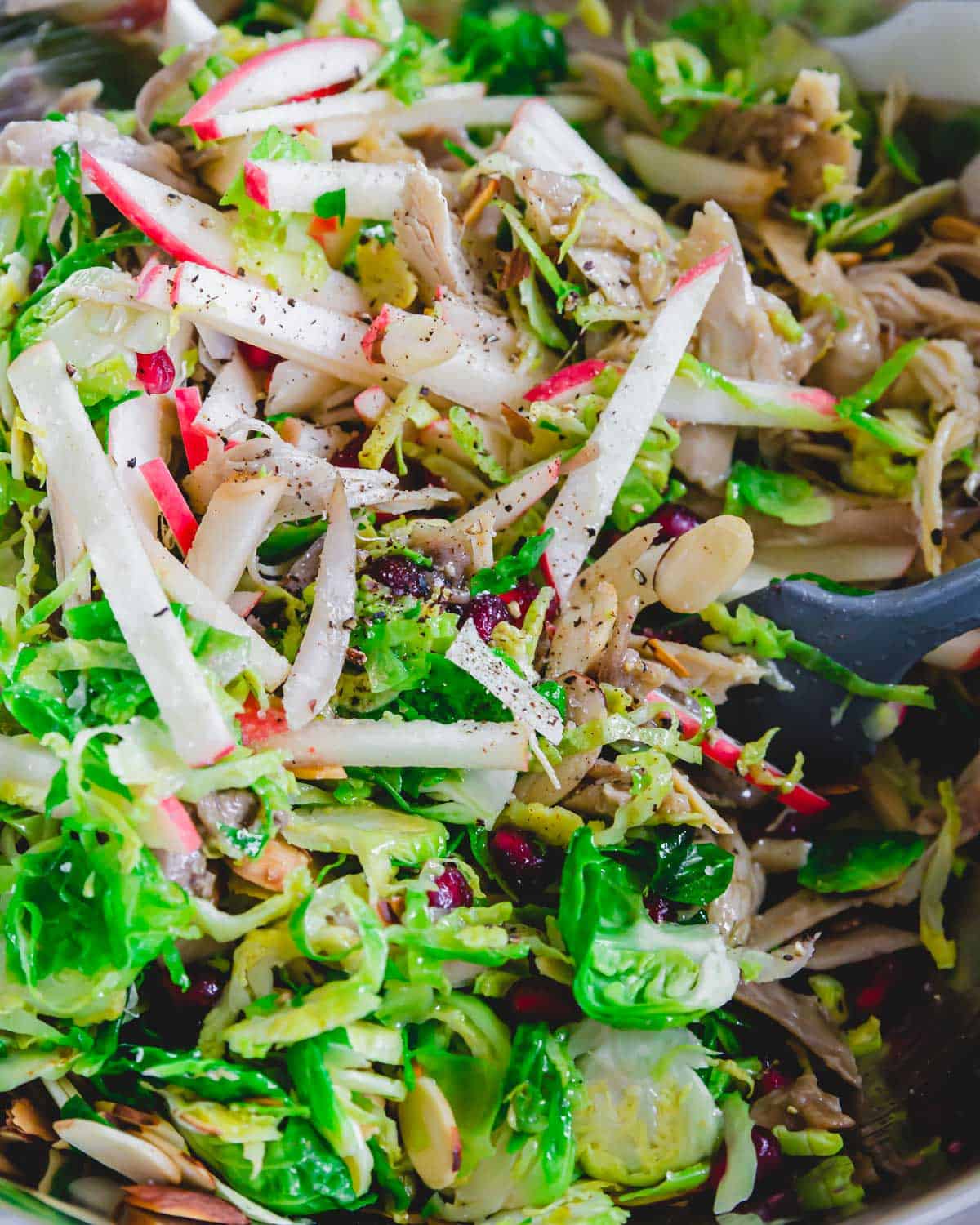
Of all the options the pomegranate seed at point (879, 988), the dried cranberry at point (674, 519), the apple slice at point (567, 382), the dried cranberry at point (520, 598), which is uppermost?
the apple slice at point (567, 382)

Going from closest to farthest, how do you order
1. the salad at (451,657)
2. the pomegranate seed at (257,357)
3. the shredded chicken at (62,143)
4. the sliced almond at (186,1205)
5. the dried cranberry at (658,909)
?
the sliced almond at (186,1205)
the salad at (451,657)
the dried cranberry at (658,909)
the pomegranate seed at (257,357)
the shredded chicken at (62,143)

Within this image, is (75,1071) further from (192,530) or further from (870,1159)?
(870,1159)

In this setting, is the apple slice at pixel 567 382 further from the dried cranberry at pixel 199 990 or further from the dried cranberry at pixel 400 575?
the dried cranberry at pixel 199 990

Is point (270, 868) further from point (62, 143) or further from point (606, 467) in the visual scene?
point (62, 143)

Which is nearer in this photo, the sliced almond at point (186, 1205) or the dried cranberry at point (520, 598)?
the sliced almond at point (186, 1205)

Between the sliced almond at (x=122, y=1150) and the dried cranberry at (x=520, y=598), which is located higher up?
the dried cranberry at (x=520, y=598)

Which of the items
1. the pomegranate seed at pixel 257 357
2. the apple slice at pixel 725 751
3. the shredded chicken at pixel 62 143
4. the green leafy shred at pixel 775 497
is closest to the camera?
the apple slice at pixel 725 751

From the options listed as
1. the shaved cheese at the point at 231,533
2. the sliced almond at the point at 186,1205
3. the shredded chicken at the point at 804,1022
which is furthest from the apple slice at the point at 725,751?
the sliced almond at the point at 186,1205

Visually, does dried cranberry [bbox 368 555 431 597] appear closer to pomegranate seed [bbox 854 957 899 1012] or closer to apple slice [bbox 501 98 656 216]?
apple slice [bbox 501 98 656 216]
